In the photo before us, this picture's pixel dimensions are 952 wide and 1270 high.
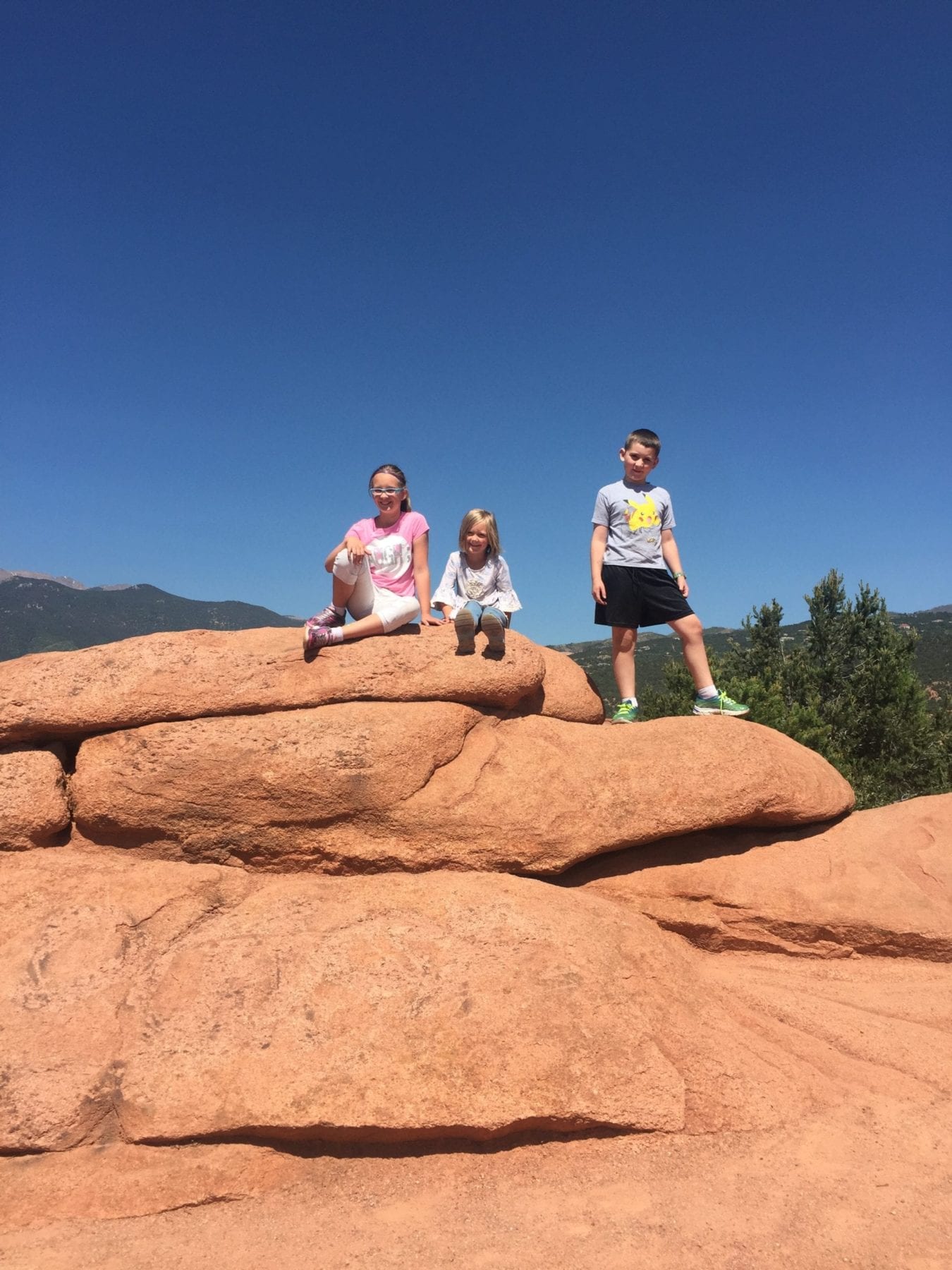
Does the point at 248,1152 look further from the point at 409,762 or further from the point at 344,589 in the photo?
the point at 344,589

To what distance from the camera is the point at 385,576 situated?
6695 mm

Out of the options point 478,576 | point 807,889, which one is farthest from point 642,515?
point 807,889

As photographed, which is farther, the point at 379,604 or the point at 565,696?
the point at 565,696

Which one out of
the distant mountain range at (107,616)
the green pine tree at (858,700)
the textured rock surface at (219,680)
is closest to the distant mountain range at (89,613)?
the distant mountain range at (107,616)

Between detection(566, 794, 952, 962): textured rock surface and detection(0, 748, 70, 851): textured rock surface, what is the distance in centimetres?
419

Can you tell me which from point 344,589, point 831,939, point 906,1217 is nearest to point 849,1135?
point 906,1217

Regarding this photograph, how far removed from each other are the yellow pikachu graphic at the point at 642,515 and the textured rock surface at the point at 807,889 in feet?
9.40

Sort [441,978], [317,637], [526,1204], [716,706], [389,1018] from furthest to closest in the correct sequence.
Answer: [716,706] < [317,637] < [441,978] < [389,1018] < [526,1204]

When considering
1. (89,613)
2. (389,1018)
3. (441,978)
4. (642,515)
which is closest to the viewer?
(389,1018)

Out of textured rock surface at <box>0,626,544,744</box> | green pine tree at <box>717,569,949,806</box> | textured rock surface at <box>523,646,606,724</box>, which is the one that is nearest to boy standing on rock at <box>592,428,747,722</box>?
textured rock surface at <box>523,646,606,724</box>

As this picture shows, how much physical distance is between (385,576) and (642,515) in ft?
8.10

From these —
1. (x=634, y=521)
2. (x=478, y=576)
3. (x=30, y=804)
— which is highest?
(x=634, y=521)

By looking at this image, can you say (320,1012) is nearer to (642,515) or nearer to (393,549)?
(393,549)

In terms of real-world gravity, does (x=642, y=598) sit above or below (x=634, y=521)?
below
